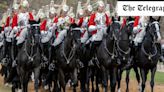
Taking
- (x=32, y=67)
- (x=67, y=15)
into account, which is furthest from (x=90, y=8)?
(x=32, y=67)

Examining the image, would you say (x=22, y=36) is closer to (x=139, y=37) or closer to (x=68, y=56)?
(x=68, y=56)

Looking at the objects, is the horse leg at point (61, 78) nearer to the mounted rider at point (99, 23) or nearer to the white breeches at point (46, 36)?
the mounted rider at point (99, 23)

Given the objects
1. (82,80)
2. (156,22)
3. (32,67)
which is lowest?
(82,80)

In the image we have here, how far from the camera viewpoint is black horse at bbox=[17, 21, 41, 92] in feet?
49.8

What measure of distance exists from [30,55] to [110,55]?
251cm

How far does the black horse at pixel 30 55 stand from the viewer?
1516cm

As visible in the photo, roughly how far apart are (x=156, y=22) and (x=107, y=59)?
194 cm

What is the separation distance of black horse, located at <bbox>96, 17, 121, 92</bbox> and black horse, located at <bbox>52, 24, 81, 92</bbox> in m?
0.88

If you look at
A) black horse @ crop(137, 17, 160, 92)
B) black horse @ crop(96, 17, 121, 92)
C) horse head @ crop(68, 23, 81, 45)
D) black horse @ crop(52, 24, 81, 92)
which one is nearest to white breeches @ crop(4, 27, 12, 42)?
black horse @ crop(52, 24, 81, 92)

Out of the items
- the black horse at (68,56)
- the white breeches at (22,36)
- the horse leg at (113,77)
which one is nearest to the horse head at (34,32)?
the white breeches at (22,36)

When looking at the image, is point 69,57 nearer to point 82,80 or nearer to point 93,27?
point 93,27

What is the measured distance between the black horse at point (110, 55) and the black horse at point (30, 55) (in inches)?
81.5

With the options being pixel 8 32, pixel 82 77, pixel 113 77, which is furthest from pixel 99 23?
pixel 8 32

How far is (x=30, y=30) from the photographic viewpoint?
49.9 feet
